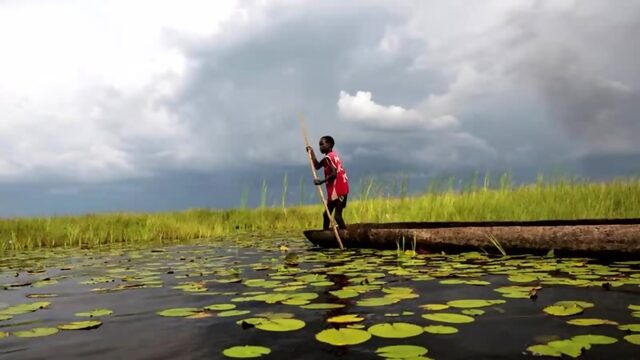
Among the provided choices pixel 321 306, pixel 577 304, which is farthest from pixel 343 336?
pixel 577 304

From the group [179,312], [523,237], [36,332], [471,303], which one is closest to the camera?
[36,332]

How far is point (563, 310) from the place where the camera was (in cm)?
328

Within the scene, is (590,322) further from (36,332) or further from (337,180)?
(337,180)

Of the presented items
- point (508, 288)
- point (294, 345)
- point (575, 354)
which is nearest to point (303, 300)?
point (294, 345)

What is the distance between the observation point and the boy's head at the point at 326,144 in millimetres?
8914

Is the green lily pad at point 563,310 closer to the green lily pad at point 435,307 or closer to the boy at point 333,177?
the green lily pad at point 435,307

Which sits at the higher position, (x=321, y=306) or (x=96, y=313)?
(x=321, y=306)

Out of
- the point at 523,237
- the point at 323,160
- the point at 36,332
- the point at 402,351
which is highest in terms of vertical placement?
the point at 323,160

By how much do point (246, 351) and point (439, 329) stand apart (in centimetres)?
112

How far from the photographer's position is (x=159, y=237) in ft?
39.8

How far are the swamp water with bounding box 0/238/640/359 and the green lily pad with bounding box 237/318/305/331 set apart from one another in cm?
1

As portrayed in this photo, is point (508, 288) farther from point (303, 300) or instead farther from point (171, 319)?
point (171, 319)

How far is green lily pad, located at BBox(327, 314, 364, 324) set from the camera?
321 cm

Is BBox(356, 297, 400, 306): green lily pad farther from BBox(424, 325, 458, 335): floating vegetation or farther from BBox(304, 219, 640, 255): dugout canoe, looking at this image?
BBox(304, 219, 640, 255): dugout canoe
